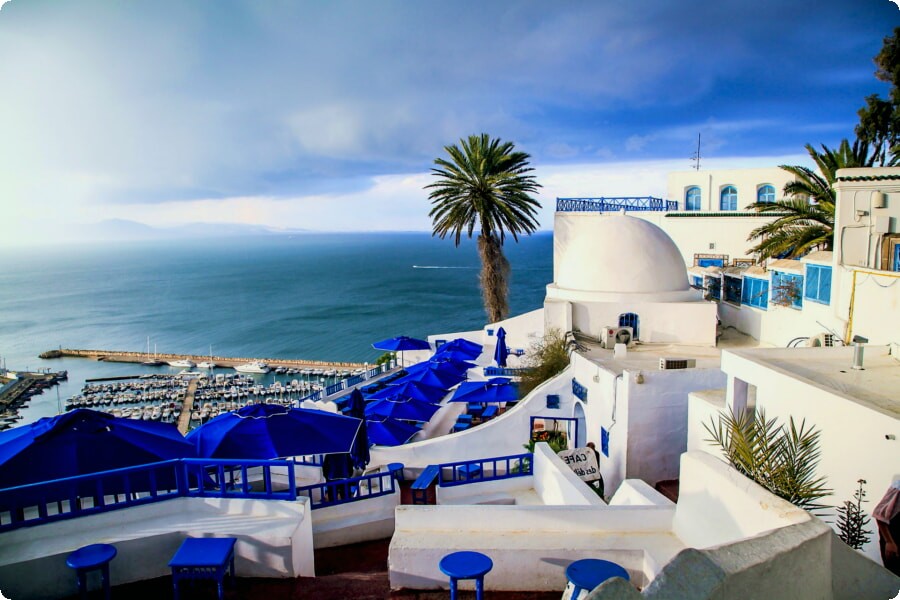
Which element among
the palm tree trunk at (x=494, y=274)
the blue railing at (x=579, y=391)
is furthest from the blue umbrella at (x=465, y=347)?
the blue railing at (x=579, y=391)

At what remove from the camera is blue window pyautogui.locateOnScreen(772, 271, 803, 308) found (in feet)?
50.8

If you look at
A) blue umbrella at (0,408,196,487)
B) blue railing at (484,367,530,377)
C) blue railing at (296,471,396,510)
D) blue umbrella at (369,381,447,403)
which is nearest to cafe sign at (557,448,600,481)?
blue railing at (296,471,396,510)

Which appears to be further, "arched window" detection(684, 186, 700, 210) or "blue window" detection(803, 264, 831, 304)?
"arched window" detection(684, 186, 700, 210)

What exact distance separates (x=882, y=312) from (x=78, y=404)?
49817 millimetres

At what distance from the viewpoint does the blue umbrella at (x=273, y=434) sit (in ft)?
29.5

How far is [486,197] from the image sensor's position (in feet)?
94.3

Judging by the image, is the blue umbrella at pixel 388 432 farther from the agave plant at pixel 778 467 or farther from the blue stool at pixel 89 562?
the agave plant at pixel 778 467

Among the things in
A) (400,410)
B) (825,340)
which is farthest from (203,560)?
(825,340)

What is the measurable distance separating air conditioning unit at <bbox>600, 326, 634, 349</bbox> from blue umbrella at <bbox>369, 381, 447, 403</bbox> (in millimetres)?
5604

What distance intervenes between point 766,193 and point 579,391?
21334 mm

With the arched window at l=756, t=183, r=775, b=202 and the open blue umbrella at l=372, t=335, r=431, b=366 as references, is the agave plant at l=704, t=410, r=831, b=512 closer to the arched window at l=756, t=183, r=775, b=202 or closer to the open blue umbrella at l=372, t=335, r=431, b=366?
the open blue umbrella at l=372, t=335, r=431, b=366

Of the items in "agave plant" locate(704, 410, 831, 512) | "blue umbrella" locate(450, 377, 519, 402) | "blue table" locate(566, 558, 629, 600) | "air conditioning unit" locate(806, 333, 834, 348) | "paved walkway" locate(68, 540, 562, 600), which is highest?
"air conditioning unit" locate(806, 333, 834, 348)

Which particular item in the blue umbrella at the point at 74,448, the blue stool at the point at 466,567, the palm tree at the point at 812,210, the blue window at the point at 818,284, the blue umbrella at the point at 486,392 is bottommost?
the blue umbrella at the point at 486,392

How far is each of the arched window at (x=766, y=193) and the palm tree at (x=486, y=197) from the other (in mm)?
11404
